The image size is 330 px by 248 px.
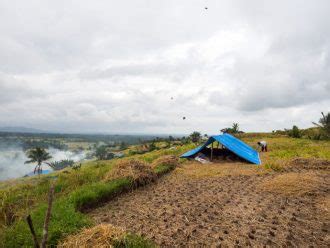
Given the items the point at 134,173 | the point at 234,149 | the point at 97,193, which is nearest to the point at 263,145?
the point at 234,149

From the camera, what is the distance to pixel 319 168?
12.6 metres

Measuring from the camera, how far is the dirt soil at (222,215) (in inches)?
205

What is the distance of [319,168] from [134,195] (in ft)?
29.9

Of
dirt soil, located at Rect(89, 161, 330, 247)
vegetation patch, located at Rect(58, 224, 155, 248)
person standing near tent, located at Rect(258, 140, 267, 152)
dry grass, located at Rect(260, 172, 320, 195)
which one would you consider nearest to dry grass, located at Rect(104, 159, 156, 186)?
dirt soil, located at Rect(89, 161, 330, 247)

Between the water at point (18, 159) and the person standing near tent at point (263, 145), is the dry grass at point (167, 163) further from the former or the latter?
the water at point (18, 159)

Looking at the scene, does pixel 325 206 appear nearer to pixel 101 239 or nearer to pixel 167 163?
pixel 101 239

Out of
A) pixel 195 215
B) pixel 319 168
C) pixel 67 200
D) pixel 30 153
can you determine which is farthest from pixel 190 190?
pixel 30 153

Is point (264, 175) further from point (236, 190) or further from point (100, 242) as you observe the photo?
point (100, 242)

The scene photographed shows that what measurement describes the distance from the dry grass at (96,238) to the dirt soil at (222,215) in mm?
1012

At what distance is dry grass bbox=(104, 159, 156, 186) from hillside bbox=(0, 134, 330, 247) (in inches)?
1.5

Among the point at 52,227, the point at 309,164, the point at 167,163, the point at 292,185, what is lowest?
the point at 52,227

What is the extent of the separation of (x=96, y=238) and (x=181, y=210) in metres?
2.90

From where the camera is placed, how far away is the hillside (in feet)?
16.9

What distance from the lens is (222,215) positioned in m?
6.45
